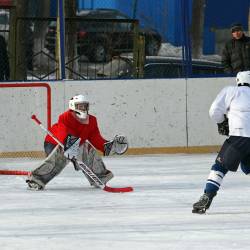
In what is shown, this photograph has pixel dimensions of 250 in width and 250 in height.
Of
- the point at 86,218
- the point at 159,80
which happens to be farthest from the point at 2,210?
the point at 159,80

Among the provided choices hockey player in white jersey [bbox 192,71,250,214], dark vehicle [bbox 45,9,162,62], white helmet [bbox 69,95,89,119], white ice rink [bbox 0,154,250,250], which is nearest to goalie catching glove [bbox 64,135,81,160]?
white helmet [bbox 69,95,89,119]

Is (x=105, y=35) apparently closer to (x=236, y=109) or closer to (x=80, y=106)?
(x=80, y=106)

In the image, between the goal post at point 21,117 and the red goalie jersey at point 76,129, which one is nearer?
the red goalie jersey at point 76,129

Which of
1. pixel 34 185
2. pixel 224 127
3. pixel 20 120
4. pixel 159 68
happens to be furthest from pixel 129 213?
pixel 159 68

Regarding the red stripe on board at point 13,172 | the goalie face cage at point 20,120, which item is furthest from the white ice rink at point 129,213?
the goalie face cage at point 20,120

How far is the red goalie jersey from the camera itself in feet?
34.8

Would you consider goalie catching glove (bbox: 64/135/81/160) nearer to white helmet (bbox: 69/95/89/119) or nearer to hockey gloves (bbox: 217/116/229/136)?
white helmet (bbox: 69/95/89/119)

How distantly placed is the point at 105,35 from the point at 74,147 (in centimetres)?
520

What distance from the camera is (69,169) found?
1255cm

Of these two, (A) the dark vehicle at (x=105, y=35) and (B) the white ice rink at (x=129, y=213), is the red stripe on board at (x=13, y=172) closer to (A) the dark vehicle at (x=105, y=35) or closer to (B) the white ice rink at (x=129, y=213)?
(B) the white ice rink at (x=129, y=213)

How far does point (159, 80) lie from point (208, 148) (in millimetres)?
999

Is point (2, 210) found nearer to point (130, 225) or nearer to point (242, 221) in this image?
point (130, 225)

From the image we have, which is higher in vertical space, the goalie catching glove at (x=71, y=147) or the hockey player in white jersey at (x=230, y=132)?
the hockey player in white jersey at (x=230, y=132)

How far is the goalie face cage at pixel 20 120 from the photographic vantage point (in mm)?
13406
